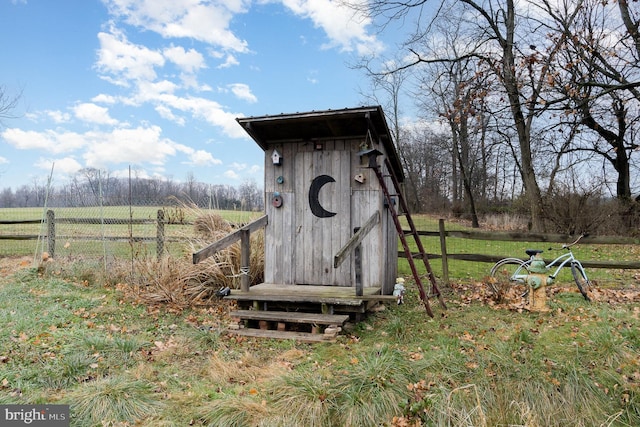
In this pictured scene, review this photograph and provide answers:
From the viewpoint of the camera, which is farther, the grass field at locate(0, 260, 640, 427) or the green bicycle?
the green bicycle

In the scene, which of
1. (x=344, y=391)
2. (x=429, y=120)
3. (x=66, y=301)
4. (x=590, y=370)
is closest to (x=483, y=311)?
(x=590, y=370)

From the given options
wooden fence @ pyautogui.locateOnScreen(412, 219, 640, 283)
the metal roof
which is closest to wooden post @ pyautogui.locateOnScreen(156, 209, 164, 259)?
the metal roof

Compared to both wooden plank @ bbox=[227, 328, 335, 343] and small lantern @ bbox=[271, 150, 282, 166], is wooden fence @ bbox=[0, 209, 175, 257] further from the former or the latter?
wooden plank @ bbox=[227, 328, 335, 343]

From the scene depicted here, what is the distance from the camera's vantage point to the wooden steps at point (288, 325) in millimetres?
4816

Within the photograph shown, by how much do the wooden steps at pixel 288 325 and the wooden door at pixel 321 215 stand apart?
90cm

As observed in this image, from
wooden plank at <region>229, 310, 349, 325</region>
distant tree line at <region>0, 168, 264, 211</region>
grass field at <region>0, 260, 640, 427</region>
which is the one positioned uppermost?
distant tree line at <region>0, 168, 264, 211</region>

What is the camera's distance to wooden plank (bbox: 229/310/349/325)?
486 cm

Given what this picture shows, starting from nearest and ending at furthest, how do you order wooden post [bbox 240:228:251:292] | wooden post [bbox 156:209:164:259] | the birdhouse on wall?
wooden post [bbox 240:228:251:292] < the birdhouse on wall < wooden post [bbox 156:209:164:259]

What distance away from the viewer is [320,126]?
580 centimetres

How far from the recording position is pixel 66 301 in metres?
6.12

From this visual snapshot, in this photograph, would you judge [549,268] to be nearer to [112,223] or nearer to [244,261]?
[244,261]

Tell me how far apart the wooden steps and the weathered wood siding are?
90 centimetres

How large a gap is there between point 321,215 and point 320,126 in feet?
4.29

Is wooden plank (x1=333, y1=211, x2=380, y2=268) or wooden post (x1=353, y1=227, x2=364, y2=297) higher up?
wooden plank (x1=333, y1=211, x2=380, y2=268)
